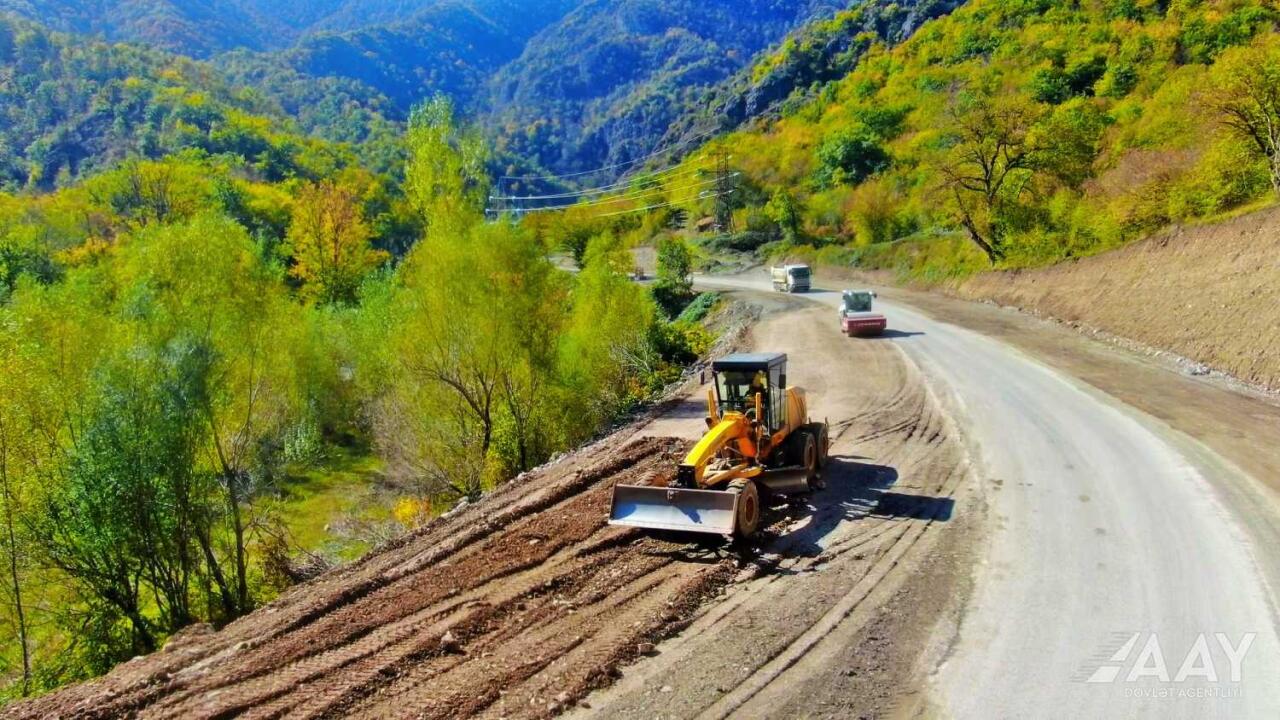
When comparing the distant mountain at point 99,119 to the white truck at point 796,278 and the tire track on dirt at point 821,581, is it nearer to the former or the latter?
the white truck at point 796,278

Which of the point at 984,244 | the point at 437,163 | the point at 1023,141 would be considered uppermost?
the point at 437,163

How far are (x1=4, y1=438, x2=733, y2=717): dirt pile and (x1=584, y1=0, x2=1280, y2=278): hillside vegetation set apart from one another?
82.5 ft

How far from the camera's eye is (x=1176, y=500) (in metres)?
11.6

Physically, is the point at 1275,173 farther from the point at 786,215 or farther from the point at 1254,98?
the point at 786,215

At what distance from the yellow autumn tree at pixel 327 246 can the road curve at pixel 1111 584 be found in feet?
132

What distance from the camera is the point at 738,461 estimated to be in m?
11.7

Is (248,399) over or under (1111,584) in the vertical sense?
over

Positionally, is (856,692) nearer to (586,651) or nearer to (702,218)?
(586,651)

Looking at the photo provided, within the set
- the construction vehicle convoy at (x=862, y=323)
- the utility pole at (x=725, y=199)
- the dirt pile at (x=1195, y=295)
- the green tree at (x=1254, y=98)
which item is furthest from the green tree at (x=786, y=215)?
the green tree at (x=1254, y=98)

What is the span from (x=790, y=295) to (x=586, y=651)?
3853cm

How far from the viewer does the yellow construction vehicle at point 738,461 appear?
408 inches

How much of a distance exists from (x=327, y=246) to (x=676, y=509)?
4167cm

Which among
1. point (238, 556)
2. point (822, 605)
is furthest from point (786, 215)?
point (822, 605)

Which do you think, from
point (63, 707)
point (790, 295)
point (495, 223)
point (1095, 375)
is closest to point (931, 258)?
point (790, 295)
